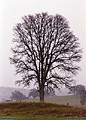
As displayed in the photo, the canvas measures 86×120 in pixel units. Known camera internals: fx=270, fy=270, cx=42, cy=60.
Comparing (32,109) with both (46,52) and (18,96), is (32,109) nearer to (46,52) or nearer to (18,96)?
(46,52)

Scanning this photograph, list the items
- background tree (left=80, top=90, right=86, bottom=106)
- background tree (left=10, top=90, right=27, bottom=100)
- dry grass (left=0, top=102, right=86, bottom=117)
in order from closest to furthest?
dry grass (left=0, top=102, right=86, bottom=117) → background tree (left=80, top=90, right=86, bottom=106) → background tree (left=10, top=90, right=27, bottom=100)

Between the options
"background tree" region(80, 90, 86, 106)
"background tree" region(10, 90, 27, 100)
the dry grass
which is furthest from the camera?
"background tree" region(10, 90, 27, 100)

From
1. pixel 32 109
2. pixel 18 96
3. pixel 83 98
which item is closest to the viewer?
pixel 32 109

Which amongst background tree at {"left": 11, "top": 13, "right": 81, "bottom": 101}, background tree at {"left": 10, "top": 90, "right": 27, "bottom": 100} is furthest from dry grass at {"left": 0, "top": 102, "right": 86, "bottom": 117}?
background tree at {"left": 10, "top": 90, "right": 27, "bottom": 100}

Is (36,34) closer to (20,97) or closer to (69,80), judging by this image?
(69,80)

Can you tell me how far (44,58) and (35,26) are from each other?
400cm

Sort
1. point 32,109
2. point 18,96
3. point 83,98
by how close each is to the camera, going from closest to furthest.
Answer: point 32,109 < point 83,98 < point 18,96

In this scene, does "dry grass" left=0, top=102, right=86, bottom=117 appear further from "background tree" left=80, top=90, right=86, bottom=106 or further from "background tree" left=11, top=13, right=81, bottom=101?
"background tree" left=80, top=90, right=86, bottom=106

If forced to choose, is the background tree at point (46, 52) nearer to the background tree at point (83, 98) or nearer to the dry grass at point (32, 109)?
the dry grass at point (32, 109)

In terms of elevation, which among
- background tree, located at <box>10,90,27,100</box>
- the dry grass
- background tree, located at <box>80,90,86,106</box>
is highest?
background tree, located at <box>10,90,27,100</box>

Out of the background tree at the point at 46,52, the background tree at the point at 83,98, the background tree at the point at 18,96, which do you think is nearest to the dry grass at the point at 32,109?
the background tree at the point at 46,52

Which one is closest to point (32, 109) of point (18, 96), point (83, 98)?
point (83, 98)

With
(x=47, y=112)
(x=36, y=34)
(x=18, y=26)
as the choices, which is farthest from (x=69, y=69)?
(x=47, y=112)

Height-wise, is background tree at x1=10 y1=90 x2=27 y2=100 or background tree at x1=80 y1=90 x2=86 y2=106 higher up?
background tree at x1=10 y1=90 x2=27 y2=100
